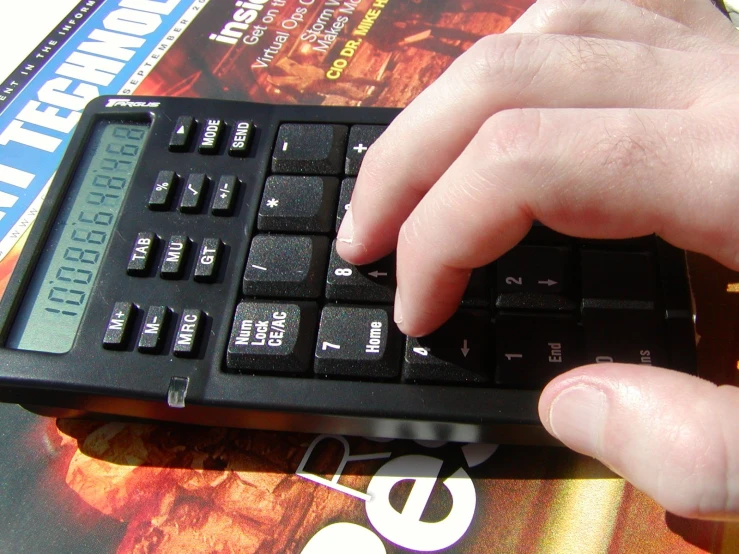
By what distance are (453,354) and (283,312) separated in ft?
0.31

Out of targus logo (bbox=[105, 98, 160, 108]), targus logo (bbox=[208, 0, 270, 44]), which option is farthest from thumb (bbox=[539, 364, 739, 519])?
targus logo (bbox=[208, 0, 270, 44])

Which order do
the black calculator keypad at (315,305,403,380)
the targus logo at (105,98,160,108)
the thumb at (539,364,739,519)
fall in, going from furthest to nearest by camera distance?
the targus logo at (105,98,160,108), the black calculator keypad at (315,305,403,380), the thumb at (539,364,739,519)

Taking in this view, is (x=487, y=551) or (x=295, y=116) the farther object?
(x=295, y=116)

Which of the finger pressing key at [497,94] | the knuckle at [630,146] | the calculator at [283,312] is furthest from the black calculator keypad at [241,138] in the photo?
the knuckle at [630,146]

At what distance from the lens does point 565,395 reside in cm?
29

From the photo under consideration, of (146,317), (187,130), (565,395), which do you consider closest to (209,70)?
(187,130)

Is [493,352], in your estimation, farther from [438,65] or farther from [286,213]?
[438,65]

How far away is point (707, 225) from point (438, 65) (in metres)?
0.32

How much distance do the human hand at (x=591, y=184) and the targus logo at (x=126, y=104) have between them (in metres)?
0.19

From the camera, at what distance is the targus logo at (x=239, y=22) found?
22.9 inches

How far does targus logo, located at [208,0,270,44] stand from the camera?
1.91 ft

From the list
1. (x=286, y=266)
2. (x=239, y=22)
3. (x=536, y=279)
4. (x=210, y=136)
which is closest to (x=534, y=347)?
(x=536, y=279)

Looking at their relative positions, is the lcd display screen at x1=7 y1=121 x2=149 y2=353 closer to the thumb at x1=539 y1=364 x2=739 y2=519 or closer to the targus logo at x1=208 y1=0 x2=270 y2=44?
the targus logo at x1=208 y1=0 x2=270 y2=44

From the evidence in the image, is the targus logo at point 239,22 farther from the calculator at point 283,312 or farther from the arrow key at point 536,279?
the arrow key at point 536,279
